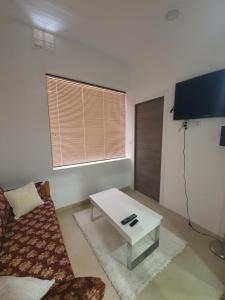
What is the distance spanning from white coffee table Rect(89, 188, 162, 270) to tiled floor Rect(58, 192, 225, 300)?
25cm

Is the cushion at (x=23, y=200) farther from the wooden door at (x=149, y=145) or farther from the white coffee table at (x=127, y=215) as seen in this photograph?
the wooden door at (x=149, y=145)

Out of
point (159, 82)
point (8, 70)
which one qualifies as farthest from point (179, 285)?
point (8, 70)

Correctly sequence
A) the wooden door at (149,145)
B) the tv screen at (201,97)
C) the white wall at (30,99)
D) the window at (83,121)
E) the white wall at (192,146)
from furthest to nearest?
the wooden door at (149,145), the window at (83,121), the white wall at (30,99), the white wall at (192,146), the tv screen at (201,97)

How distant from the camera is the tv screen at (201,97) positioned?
171 centimetres

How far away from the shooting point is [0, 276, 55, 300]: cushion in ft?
2.21

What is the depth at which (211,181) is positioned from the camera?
1.93 meters

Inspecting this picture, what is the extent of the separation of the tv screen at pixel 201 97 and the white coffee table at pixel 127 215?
4.73 feet

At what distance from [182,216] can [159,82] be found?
2.32 meters

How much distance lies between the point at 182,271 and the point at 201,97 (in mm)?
2044

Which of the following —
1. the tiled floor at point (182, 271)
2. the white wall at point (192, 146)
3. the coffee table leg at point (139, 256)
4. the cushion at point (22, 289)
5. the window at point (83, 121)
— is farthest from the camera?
the window at point (83, 121)

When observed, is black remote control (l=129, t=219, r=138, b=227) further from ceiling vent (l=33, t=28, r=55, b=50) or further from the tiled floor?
ceiling vent (l=33, t=28, r=55, b=50)

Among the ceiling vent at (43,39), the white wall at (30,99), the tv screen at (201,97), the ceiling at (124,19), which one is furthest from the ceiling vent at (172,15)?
the ceiling vent at (43,39)

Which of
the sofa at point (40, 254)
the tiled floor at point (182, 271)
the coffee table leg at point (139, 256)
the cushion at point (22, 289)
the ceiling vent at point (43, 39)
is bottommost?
the tiled floor at point (182, 271)

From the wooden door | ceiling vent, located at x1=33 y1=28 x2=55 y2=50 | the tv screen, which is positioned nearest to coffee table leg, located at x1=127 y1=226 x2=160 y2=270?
the wooden door
